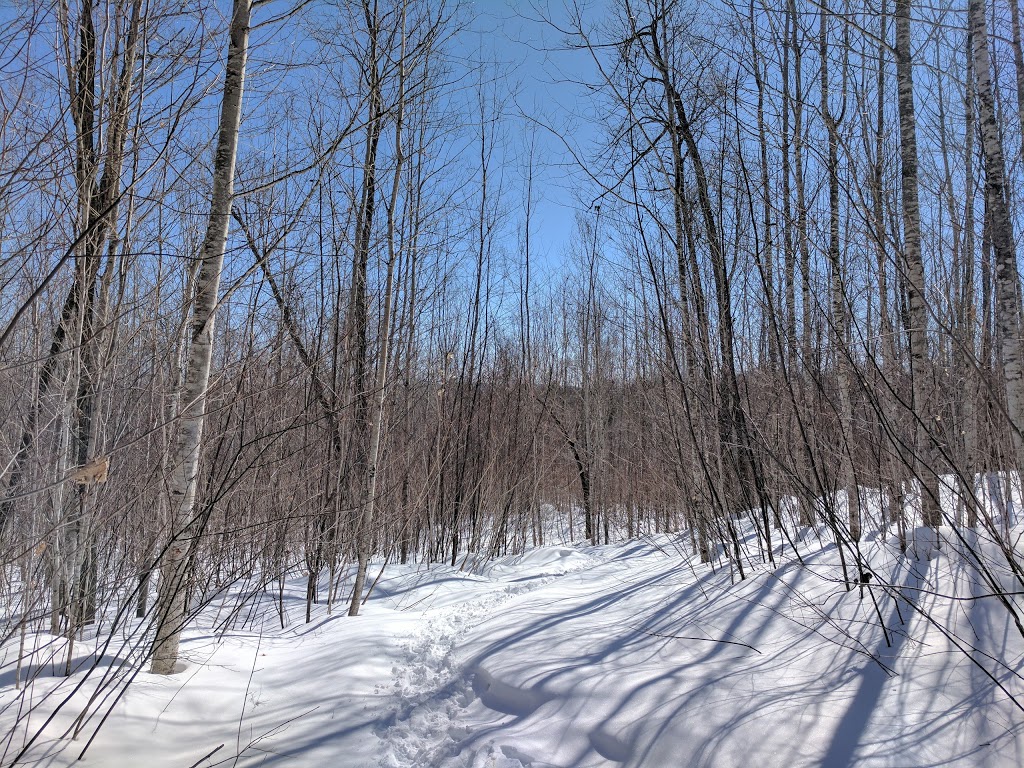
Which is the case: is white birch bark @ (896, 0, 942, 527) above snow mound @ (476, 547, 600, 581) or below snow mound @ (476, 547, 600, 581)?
above

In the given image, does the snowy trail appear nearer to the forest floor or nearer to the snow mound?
the forest floor

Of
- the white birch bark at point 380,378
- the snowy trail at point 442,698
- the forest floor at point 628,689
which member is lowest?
the snowy trail at point 442,698

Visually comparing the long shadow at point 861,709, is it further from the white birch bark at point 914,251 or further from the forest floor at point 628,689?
the white birch bark at point 914,251

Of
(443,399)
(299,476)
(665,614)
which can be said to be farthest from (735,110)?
(443,399)

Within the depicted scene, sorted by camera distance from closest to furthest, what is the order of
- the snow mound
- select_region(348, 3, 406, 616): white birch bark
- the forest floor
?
the forest floor → select_region(348, 3, 406, 616): white birch bark → the snow mound

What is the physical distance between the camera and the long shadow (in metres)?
2.18

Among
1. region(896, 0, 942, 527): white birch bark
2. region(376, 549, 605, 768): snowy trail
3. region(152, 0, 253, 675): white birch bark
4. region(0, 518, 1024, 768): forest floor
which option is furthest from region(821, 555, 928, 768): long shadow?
region(152, 0, 253, 675): white birch bark

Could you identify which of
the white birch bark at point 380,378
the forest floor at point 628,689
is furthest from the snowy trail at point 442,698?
the white birch bark at point 380,378

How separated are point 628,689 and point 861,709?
3.22 feet

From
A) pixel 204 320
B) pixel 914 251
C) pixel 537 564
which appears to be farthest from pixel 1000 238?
pixel 537 564

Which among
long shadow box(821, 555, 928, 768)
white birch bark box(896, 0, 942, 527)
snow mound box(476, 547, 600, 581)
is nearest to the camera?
long shadow box(821, 555, 928, 768)

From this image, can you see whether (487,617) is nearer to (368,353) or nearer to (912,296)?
(368,353)

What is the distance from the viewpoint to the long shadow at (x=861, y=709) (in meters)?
2.18

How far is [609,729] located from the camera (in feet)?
8.62
